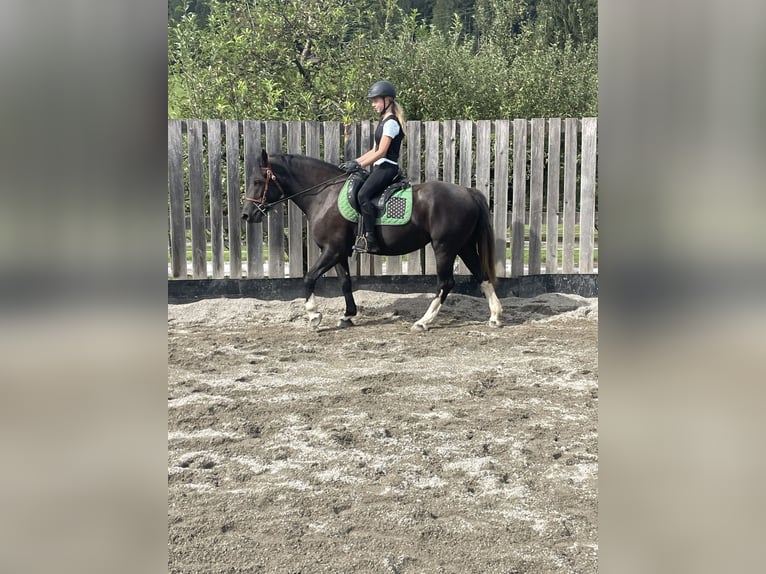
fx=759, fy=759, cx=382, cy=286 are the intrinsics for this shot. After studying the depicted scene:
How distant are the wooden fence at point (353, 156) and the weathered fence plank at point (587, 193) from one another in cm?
1

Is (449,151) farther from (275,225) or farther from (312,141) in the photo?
(275,225)

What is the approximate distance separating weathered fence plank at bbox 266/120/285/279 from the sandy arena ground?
115 centimetres

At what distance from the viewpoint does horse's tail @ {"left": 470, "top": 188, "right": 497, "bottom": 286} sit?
25.2 ft

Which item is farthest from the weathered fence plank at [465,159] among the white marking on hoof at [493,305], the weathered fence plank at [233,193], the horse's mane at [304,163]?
the weathered fence plank at [233,193]

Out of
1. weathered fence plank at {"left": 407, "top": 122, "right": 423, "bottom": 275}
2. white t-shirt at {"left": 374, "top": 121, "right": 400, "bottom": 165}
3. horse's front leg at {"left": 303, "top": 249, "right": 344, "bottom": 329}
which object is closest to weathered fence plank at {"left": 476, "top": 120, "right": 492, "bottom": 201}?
weathered fence plank at {"left": 407, "top": 122, "right": 423, "bottom": 275}

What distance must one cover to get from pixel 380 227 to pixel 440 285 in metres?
0.85

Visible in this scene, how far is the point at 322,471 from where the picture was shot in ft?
12.6

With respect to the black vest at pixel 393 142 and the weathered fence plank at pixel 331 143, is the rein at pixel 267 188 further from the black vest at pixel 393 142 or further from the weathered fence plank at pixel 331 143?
the weathered fence plank at pixel 331 143

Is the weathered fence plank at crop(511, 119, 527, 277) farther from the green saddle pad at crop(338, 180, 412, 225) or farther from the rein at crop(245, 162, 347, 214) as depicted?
the rein at crop(245, 162, 347, 214)

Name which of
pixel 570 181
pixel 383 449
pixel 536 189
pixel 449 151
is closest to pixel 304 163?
pixel 449 151
